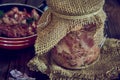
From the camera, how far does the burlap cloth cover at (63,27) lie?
3.22 feet

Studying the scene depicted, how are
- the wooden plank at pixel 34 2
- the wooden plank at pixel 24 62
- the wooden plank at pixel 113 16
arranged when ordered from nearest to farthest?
the wooden plank at pixel 24 62, the wooden plank at pixel 113 16, the wooden plank at pixel 34 2

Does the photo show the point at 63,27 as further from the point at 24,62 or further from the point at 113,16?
the point at 113,16

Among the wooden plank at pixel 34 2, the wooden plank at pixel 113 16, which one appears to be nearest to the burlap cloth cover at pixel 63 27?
the wooden plank at pixel 113 16

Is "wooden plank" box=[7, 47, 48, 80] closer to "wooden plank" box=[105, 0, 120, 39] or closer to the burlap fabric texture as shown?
the burlap fabric texture

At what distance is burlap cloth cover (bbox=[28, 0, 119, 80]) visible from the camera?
0.98 metres

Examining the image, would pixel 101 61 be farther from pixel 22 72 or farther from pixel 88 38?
pixel 22 72

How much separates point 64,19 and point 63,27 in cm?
2

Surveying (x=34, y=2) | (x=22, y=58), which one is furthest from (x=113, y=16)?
(x=22, y=58)

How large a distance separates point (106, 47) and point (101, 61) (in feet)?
0.23

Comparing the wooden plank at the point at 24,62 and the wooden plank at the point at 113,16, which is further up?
the wooden plank at the point at 113,16

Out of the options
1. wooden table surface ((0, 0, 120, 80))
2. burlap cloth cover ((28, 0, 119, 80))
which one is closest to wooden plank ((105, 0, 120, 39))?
wooden table surface ((0, 0, 120, 80))

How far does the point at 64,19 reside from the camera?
1.01m

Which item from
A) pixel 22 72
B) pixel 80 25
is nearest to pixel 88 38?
pixel 80 25

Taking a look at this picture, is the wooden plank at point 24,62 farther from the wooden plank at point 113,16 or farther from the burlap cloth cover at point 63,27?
the wooden plank at point 113,16
